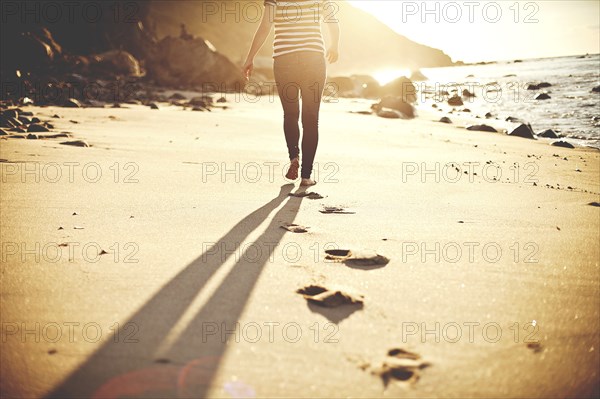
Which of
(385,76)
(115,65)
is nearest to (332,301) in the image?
(115,65)

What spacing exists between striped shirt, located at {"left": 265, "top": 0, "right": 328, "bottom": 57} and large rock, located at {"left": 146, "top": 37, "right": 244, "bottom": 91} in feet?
41.9

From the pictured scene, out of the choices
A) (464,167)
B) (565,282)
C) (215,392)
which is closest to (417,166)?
(464,167)

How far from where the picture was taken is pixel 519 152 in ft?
14.6

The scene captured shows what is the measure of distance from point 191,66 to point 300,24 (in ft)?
46.2

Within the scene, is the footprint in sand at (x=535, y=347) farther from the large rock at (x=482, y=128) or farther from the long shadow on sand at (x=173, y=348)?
the large rock at (x=482, y=128)

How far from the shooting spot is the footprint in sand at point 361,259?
160 centimetres

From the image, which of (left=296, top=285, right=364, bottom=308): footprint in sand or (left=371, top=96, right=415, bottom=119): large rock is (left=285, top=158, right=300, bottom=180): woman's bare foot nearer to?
(left=296, top=285, right=364, bottom=308): footprint in sand

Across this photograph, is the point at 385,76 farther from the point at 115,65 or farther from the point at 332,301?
the point at 332,301

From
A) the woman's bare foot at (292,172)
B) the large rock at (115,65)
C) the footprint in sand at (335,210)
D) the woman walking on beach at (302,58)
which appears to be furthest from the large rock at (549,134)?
the large rock at (115,65)

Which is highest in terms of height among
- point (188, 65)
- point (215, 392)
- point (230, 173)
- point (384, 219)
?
point (188, 65)

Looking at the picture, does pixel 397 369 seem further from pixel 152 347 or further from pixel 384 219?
pixel 384 219

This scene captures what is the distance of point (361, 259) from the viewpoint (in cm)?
162

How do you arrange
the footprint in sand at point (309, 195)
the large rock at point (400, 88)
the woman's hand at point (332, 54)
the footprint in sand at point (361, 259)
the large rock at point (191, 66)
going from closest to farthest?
the footprint in sand at point (361, 259)
the footprint in sand at point (309, 195)
the woman's hand at point (332, 54)
the large rock at point (400, 88)
the large rock at point (191, 66)

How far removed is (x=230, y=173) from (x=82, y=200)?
1.05 m
